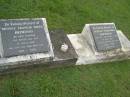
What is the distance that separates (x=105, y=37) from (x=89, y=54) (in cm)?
56

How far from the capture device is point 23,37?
447 centimetres

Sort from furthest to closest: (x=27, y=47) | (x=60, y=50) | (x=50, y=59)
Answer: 1. (x=60, y=50)
2. (x=50, y=59)
3. (x=27, y=47)

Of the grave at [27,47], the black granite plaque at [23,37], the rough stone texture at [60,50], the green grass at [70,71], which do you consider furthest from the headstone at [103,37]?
the black granite plaque at [23,37]

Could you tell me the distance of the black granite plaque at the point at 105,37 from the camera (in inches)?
209

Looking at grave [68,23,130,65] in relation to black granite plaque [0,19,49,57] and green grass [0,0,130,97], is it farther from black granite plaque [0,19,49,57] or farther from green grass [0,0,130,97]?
black granite plaque [0,19,49,57]

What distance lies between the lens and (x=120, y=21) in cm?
691

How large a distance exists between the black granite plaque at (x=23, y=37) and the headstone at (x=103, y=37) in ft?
4.03

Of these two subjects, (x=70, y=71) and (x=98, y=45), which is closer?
(x=70, y=71)

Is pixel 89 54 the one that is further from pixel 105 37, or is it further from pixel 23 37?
pixel 23 37

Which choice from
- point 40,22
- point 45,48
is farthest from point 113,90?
point 40,22

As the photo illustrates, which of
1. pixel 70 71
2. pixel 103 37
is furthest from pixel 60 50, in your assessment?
pixel 103 37

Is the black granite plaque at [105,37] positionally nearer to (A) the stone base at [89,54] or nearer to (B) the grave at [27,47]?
(A) the stone base at [89,54]

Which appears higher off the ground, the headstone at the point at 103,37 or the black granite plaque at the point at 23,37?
the black granite plaque at the point at 23,37

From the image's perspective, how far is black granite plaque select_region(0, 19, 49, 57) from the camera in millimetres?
4303
